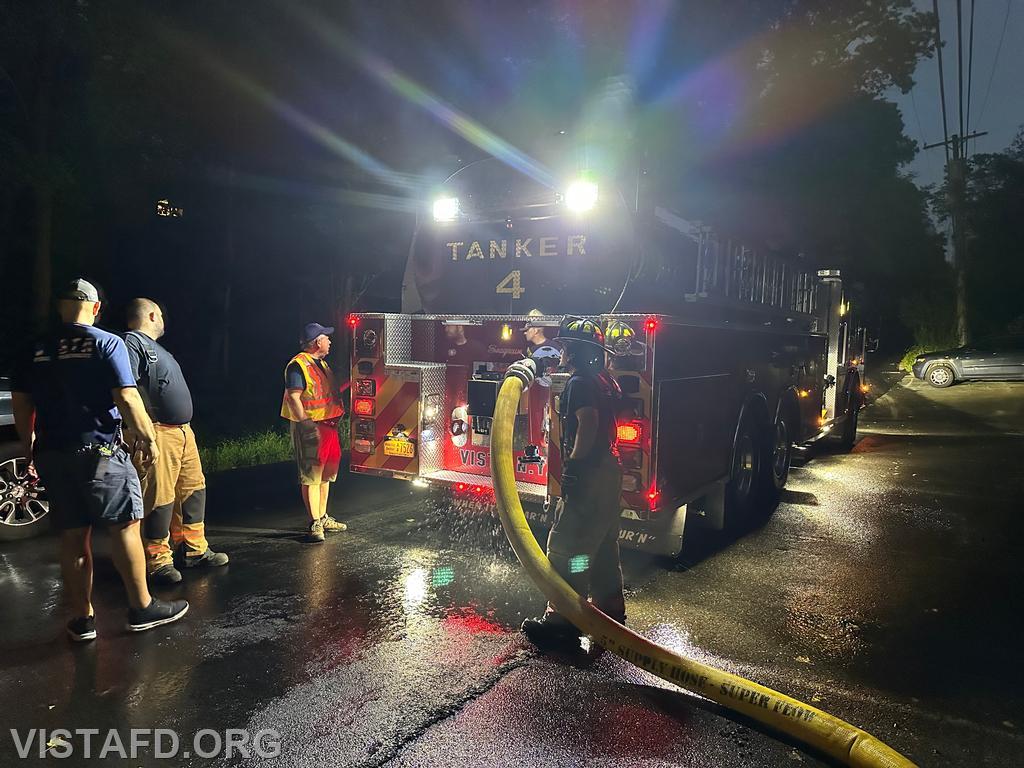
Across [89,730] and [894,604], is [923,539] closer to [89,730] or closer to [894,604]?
[894,604]

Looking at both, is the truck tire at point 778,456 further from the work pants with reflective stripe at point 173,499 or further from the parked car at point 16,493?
the parked car at point 16,493

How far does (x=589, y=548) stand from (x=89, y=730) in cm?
240

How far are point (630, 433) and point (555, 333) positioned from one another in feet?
3.37

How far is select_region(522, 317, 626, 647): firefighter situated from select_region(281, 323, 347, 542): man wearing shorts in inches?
89.6

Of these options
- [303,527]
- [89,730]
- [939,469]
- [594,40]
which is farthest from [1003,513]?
[594,40]

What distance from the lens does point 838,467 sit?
9719 millimetres

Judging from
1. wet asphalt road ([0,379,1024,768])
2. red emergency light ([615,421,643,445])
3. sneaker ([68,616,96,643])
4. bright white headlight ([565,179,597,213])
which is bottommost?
wet asphalt road ([0,379,1024,768])

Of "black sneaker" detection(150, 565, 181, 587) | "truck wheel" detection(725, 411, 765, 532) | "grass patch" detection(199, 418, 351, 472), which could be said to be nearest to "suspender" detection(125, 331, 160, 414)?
"black sneaker" detection(150, 565, 181, 587)

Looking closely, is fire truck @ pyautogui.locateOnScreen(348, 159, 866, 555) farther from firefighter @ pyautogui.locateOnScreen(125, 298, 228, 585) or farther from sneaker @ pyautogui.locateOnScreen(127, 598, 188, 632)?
sneaker @ pyautogui.locateOnScreen(127, 598, 188, 632)

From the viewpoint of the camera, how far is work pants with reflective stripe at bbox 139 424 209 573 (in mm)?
4727

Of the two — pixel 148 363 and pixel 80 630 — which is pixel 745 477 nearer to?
pixel 148 363

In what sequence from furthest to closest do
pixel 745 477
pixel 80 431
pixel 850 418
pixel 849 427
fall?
1. pixel 849 427
2. pixel 850 418
3. pixel 745 477
4. pixel 80 431

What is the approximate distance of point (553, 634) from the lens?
13.1 ft

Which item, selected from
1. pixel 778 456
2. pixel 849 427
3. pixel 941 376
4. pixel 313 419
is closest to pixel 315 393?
pixel 313 419
